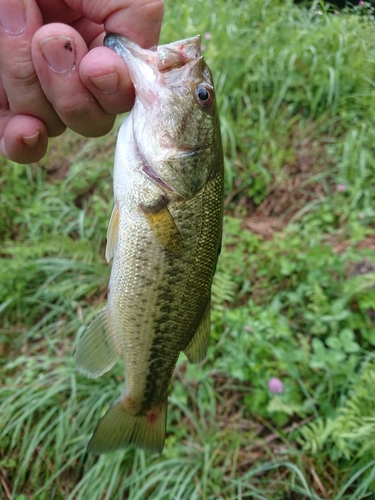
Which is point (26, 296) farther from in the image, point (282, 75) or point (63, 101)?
point (282, 75)

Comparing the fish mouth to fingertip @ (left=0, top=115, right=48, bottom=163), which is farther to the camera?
fingertip @ (left=0, top=115, right=48, bottom=163)

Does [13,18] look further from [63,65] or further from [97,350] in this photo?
[97,350]

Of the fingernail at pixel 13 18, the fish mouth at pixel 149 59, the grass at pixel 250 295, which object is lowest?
the grass at pixel 250 295

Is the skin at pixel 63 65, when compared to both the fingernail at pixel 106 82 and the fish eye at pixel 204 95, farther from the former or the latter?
the fish eye at pixel 204 95

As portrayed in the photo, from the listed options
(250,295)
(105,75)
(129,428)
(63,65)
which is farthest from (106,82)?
(250,295)

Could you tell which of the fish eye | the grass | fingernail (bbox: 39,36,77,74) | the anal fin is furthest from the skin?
the grass

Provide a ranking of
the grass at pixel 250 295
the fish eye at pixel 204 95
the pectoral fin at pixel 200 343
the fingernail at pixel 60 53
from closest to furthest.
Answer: the fingernail at pixel 60 53 → the fish eye at pixel 204 95 → the pectoral fin at pixel 200 343 → the grass at pixel 250 295

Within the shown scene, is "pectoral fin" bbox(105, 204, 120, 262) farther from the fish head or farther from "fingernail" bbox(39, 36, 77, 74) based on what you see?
"fingernail" bbox(39, 36, 77, 74)

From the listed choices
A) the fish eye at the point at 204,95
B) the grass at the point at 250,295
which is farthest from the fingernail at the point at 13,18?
the grass at the point at 250,295
